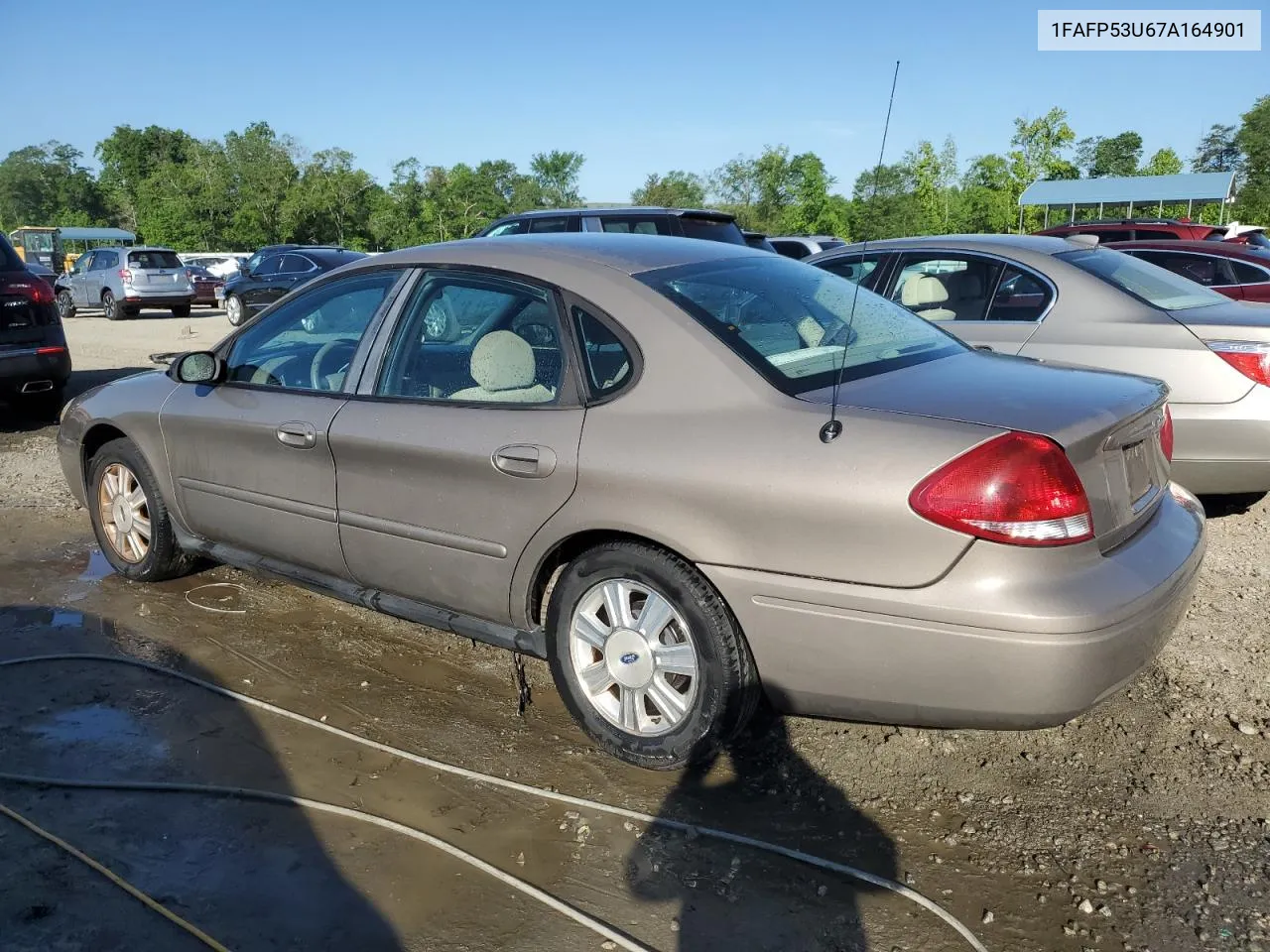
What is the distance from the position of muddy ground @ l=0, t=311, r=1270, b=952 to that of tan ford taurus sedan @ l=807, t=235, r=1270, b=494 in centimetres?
103

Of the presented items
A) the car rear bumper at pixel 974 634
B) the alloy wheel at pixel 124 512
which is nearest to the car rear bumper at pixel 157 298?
the alloy wheel at pixel 124 512

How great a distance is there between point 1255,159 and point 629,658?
5600cm

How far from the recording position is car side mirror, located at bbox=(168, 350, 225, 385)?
4418 millimetres

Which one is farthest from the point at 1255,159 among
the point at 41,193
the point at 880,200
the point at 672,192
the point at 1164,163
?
the point at 41,193

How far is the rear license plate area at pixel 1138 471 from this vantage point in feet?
9.76

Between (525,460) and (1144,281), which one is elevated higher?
(1144,281)

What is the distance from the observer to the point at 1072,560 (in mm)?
2656

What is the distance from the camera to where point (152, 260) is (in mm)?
24062

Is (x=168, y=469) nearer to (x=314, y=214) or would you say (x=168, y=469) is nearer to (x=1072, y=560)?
(x=1072, y=560)

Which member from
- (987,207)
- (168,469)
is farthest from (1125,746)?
(987,207)

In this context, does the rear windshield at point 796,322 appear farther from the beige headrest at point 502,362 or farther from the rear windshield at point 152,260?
the rear windshield at point 152,260

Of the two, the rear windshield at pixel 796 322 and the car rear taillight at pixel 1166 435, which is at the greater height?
the rear windshield at pixel 796 322

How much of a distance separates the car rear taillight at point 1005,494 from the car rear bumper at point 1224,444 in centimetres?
280

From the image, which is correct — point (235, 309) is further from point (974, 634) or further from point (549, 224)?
point (974, 634)
